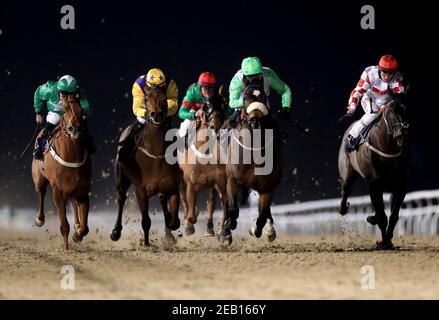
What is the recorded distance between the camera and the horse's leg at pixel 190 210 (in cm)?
1545

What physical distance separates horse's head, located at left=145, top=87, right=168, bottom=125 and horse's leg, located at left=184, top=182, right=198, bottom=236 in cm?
215

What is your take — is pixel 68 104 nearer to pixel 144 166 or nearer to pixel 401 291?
pixel 144 166

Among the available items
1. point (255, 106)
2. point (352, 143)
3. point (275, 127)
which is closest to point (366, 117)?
point (352, 143)

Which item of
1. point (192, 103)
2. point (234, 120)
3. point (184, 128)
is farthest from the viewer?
point (192, 103)

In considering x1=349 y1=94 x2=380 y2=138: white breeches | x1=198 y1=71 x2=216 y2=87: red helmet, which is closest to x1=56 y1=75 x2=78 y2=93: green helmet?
x1=198 y1=71 x2=216 y2=87: red helmet

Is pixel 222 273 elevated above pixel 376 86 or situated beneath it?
situated beneath

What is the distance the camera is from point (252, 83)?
13359mm

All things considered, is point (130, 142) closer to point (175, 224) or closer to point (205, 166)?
point (175, 224)

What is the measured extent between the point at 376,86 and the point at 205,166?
2.82m

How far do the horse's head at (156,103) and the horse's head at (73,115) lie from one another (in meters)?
0.85

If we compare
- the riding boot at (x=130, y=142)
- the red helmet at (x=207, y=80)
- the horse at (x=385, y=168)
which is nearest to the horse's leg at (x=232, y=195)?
the riding boot at (x=130, y=142)

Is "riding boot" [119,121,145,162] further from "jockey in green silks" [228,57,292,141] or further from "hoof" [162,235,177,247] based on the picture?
"jockey in green silks" [228,57,292,141]

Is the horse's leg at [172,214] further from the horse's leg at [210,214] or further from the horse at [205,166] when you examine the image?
the horse's leg at [210,214]

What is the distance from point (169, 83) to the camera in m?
14.3
